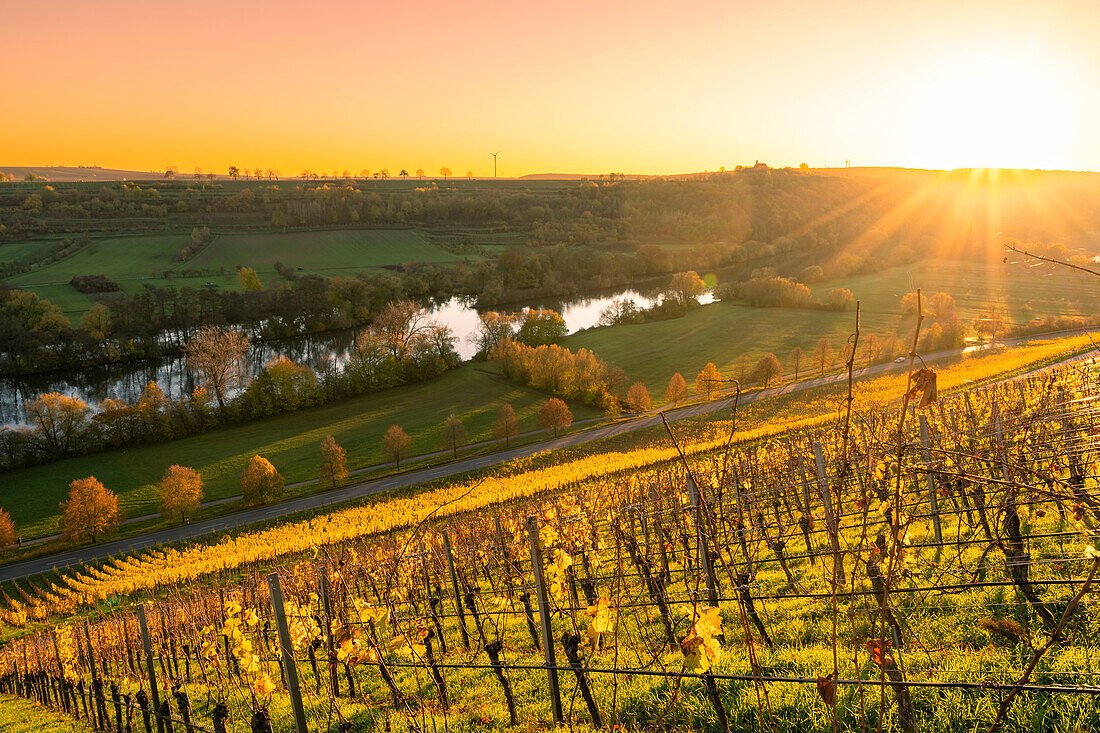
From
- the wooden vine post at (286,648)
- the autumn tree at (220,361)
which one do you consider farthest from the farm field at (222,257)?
the wooden vine post at (286,648)

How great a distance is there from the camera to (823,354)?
51.7 meters

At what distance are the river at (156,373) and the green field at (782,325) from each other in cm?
1047

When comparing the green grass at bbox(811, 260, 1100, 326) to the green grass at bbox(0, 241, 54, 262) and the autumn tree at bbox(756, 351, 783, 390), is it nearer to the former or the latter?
the autumn tree at bbox(756, 351, 783, 390)

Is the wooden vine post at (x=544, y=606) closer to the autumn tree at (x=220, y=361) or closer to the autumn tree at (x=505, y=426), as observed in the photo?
the autumn tree at (x=505, y=426)

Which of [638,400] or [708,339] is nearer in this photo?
[638,400]

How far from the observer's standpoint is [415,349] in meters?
53.6

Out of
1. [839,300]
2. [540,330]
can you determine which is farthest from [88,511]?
[839,300]

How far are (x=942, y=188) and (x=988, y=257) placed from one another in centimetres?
5325

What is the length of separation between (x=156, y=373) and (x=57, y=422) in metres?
18.2

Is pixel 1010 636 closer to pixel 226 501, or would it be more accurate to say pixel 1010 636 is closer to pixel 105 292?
pixel 226 501

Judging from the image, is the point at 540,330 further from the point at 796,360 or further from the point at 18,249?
the point at 18,249

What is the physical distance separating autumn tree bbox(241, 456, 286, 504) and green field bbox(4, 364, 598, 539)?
3.62m

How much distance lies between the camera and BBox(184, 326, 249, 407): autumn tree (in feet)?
157

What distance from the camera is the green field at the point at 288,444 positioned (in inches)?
1412
